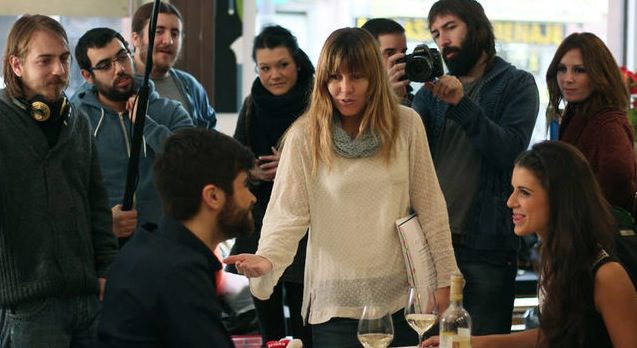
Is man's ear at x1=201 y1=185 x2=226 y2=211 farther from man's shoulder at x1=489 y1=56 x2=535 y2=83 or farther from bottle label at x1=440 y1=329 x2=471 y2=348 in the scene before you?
man's shoulder at x1=489 y1=56 x2=535 y2=83

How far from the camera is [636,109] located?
4223 mm

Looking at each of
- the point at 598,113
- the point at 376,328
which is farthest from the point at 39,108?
the point at 598,113

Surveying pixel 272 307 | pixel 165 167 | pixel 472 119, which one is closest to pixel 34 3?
pixel 272 307

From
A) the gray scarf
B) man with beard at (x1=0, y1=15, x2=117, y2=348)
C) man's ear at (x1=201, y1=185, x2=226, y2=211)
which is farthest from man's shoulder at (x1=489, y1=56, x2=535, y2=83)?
man's ear at (x1=201, y1=185, x2=226, y2=211)

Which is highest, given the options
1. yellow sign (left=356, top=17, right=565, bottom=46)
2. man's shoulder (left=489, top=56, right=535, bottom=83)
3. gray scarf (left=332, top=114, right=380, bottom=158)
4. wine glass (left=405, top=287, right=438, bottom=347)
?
yellow sign (left=356, top=17, right=565, bottom=46)

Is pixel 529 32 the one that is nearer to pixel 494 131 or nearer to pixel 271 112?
pixel 271 112

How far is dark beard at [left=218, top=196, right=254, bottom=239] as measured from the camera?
85.2 inches

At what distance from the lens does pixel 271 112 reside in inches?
144

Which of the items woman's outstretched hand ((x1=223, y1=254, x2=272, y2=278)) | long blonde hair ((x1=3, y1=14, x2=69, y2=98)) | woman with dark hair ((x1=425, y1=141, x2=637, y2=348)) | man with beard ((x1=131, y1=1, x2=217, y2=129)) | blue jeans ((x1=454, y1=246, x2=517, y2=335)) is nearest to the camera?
woman with dark hair ((x1=425, y1=141, x2=637, y2=348))

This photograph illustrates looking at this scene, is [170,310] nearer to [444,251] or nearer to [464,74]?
[444,251]

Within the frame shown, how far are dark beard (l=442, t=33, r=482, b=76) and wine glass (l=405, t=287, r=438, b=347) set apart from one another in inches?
45.2

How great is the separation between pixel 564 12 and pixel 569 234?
14.3ft

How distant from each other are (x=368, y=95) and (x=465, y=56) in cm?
66

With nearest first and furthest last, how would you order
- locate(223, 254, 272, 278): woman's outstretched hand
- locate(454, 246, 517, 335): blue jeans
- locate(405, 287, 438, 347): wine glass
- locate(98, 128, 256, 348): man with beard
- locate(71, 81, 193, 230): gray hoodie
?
locate(98, 128, 256, 348): man with beard < locate(405, 287, 438, 347): wine glass < locate(223, 254, 272, 278): woman's outstretched hand < locate(454, 246, 517, 335): blue jeans < locate(71, 81, 193, 230): gray hoodie
